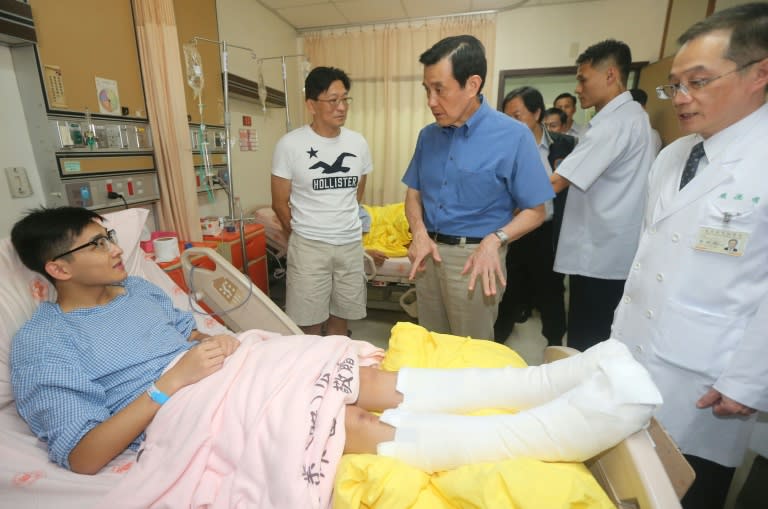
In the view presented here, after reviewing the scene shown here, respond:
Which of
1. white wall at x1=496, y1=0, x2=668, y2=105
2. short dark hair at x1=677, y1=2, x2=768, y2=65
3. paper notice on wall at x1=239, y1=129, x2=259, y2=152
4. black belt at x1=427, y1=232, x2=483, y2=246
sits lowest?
black belt at x1=427, y1=232, x2=483, y2=246

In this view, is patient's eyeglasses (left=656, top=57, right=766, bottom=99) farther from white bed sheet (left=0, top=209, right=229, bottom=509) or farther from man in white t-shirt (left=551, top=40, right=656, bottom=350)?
white bed sheet (left=0, top=209, right=229, bottom=509)

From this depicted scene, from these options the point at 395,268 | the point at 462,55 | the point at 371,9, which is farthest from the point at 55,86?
the point at 371,9

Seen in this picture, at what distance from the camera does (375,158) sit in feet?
15.0

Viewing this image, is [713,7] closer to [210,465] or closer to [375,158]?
[375,158]

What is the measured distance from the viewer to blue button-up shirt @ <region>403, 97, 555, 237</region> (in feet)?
4.99

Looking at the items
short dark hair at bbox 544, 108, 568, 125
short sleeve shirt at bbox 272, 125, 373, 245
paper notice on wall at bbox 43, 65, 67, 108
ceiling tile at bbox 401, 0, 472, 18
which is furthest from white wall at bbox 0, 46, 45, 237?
short dark hair at bbox 544, 108, 568, 125

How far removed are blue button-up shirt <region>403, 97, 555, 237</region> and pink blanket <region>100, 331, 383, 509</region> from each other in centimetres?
85

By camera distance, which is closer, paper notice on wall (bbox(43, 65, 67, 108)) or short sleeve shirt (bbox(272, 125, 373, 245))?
paper notice on wall (bbox(43, 65, 67, 108))

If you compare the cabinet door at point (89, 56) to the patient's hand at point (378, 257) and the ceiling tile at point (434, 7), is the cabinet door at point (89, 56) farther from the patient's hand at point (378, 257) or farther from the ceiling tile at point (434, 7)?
the ceiling tile at point (434, 7)

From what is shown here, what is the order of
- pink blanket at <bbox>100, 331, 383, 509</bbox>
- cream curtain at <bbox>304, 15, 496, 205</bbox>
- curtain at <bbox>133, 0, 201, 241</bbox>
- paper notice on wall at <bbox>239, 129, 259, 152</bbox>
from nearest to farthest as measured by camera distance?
pink blanket at <bbox>100, 331, 383, 509</bbox> → curtain at <bbox>133, 0, 201, 241</bbox> → paper notice on wall at <bbox>239, 129, 259, 152</bbox> → cream curtain at <bbox>304, 15, 496, 205</bbox>

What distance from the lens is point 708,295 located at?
0.99 metres

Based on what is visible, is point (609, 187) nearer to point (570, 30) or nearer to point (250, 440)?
point (250, 440)

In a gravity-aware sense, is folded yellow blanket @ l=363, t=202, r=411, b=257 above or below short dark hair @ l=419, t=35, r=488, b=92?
below

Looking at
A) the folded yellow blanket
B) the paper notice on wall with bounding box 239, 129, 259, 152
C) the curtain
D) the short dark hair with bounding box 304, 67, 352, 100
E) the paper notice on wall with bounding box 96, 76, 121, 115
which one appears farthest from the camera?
the paper notice on wall with bounding box 239, 129, 259, 152
